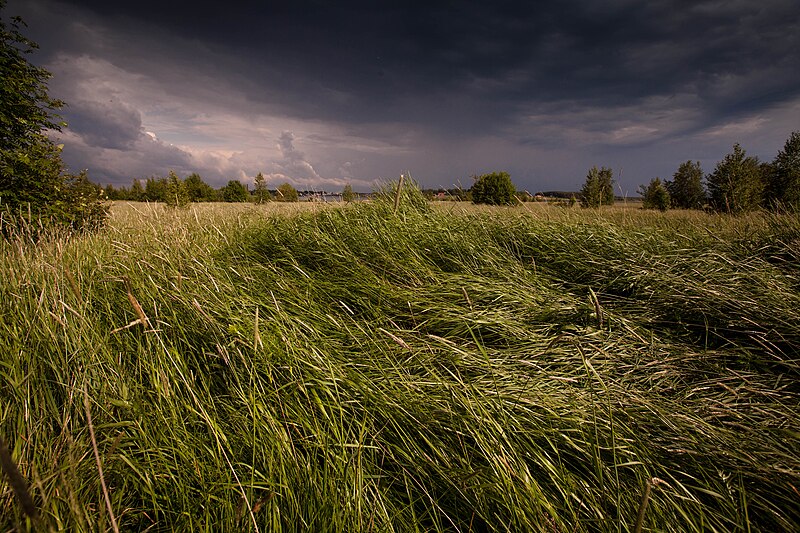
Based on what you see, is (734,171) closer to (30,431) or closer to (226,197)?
(30,431)

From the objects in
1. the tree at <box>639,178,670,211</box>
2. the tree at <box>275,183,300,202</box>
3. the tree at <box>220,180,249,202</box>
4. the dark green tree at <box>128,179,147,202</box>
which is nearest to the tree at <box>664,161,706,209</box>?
the tree at <box>639,178,670,211</box>

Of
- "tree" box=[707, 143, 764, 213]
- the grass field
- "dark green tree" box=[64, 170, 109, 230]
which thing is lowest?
the grass field

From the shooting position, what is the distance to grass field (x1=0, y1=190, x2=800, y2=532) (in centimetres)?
123

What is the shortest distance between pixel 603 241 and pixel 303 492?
3.90 m

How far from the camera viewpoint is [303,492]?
1245mm

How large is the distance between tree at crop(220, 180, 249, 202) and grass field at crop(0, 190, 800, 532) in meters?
54.6

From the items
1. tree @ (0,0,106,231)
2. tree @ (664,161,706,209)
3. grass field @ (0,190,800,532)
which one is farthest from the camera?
tree @ (664,161,706,209)

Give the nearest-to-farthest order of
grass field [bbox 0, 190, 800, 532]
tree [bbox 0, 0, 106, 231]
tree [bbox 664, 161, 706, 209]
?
grass field [bbox 0, 190, 800, 532] → tree [bbox 0, 0, 106, 231] → tree [bbox 664, 161, 706, 209]

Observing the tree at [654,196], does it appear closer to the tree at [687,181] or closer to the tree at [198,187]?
the tree at [687,181]

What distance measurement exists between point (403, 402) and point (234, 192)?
58522mm

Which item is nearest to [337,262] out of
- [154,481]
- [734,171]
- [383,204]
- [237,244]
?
[237,244]

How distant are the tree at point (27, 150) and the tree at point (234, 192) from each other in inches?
1877

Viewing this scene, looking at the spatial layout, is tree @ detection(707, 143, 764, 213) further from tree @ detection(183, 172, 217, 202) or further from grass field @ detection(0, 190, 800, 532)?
tree @ detection(183, 172, 217, 202)

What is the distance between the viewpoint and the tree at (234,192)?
52316 mm
